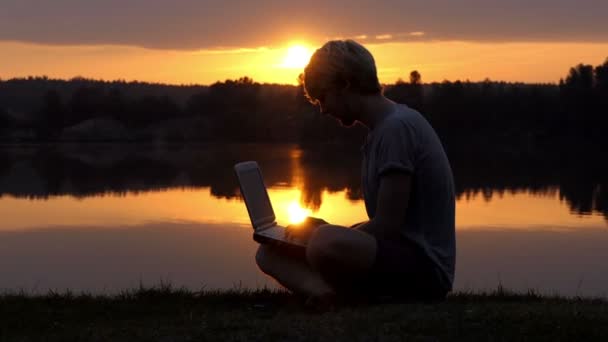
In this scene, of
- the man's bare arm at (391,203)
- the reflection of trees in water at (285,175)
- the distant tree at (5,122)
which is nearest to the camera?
the man's bare arm at (391,203)

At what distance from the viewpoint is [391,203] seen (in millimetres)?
4664

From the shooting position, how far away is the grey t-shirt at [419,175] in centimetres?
466

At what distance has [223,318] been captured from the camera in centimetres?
490

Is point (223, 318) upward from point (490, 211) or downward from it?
upward

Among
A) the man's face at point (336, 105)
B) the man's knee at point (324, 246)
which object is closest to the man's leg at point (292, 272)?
the man's knee at point (324, 246)

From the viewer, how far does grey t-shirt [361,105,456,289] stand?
466cm

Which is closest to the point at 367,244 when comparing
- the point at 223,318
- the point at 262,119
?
the point at 223,318

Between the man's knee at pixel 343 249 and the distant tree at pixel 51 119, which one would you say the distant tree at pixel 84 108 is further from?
the man's knee at pixel 343 249

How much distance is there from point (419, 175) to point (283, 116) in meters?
60.8

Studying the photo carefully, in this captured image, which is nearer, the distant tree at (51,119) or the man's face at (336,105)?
the man's face at (336,105)

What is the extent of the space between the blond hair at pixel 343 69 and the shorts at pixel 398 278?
93 cm

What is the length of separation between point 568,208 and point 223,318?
1841 centimetres

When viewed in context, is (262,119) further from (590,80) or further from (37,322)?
(37,322)

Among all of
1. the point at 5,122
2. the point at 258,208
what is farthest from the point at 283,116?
the point at 258,208
